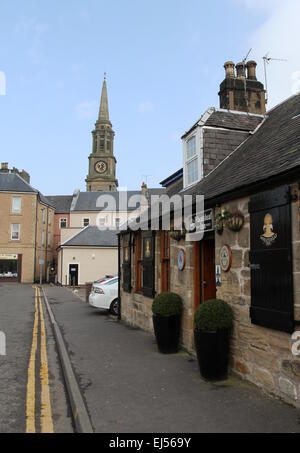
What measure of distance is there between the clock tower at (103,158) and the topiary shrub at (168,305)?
71.1 m

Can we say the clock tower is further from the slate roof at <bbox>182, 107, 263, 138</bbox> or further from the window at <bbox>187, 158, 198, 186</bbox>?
the slate roof at <bbox>182, 107, 263, 138</bbox>

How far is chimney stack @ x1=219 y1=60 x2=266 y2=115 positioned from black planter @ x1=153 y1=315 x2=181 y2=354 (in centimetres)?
844

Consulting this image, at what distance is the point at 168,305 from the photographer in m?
8.30

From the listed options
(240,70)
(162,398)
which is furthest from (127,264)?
(240,70)

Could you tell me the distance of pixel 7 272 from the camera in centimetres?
4344

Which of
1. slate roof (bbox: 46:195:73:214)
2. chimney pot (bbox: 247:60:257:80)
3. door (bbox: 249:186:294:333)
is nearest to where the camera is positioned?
door (bbox: 249:186:294:333)

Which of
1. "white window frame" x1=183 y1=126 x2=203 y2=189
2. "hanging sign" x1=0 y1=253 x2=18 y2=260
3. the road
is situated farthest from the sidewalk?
"hanging sign" x1=0 y1=253 x2=18 y2=260

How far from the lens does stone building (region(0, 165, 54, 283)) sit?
4356cm

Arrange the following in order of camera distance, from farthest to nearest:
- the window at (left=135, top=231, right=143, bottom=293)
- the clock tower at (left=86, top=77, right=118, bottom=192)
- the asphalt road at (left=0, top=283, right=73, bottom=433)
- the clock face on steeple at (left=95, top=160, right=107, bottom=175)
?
the clock face on steeple at (left=95, top=160, right=107, bottom=175) < the clock tower at (left=86, top=77, right=118, bottom=192) < the window at (left=135, top=231, right=143, bottom=293) < the asphalt road at (left=0, top=283, right=73, bottom=433)

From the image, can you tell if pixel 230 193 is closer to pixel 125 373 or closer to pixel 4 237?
pixel 125 373

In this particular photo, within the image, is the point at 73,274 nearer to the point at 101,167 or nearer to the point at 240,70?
the point at 240,70

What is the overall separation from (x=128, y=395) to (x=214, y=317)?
1.84 metres

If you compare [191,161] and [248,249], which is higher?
[191,161]

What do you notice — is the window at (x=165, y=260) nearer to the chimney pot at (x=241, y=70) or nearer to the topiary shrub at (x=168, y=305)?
the topiary shrub at (x=168, y=305)
